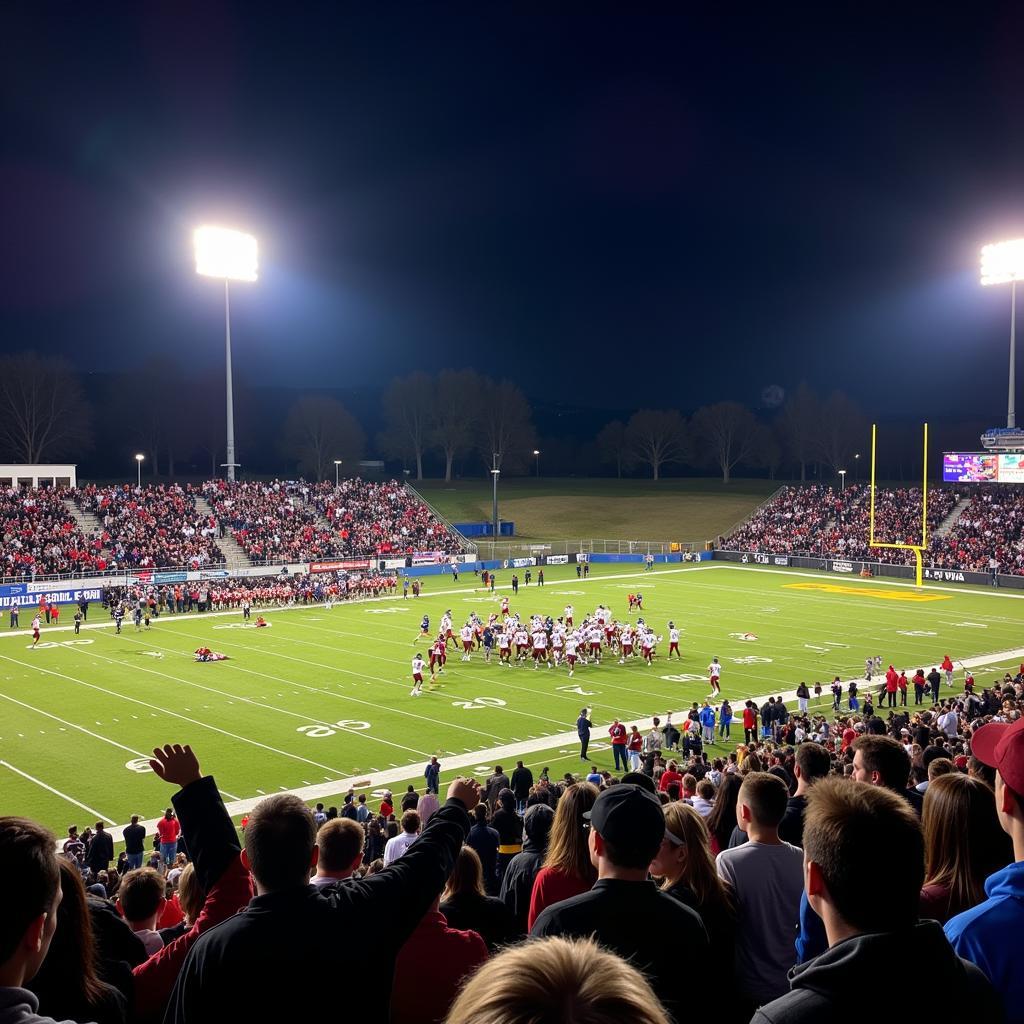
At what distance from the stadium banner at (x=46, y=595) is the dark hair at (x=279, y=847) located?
38.5 m

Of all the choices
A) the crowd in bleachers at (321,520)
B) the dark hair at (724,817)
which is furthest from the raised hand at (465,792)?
the crowd in bleachers at (321,520)

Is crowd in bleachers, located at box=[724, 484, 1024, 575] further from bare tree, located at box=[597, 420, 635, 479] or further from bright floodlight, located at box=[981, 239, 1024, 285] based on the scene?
bare tree, located at box=[597, 420, 635, 479]

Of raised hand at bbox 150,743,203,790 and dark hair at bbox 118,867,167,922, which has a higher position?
raised hand at bbox 150,743,203,790

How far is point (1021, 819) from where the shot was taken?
9.49ft

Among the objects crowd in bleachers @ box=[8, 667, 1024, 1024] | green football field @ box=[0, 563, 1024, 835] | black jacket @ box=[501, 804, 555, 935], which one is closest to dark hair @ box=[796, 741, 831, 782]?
crowd in bleachers @ box=[8, 667, 1024, 1024]

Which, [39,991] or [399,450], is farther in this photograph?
[399,450]

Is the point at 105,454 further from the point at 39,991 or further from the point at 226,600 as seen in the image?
the point at 39,991

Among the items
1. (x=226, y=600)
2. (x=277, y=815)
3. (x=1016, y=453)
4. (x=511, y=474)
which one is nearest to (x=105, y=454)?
(x=511, y=474)

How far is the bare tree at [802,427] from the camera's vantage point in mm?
96875

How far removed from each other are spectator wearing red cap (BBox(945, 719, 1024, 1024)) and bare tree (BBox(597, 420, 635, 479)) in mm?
100931

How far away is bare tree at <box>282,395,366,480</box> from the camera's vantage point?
89000 mm

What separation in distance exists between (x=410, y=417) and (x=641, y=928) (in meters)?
96.7

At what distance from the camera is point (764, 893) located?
4301 mm

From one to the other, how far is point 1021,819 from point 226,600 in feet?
133
